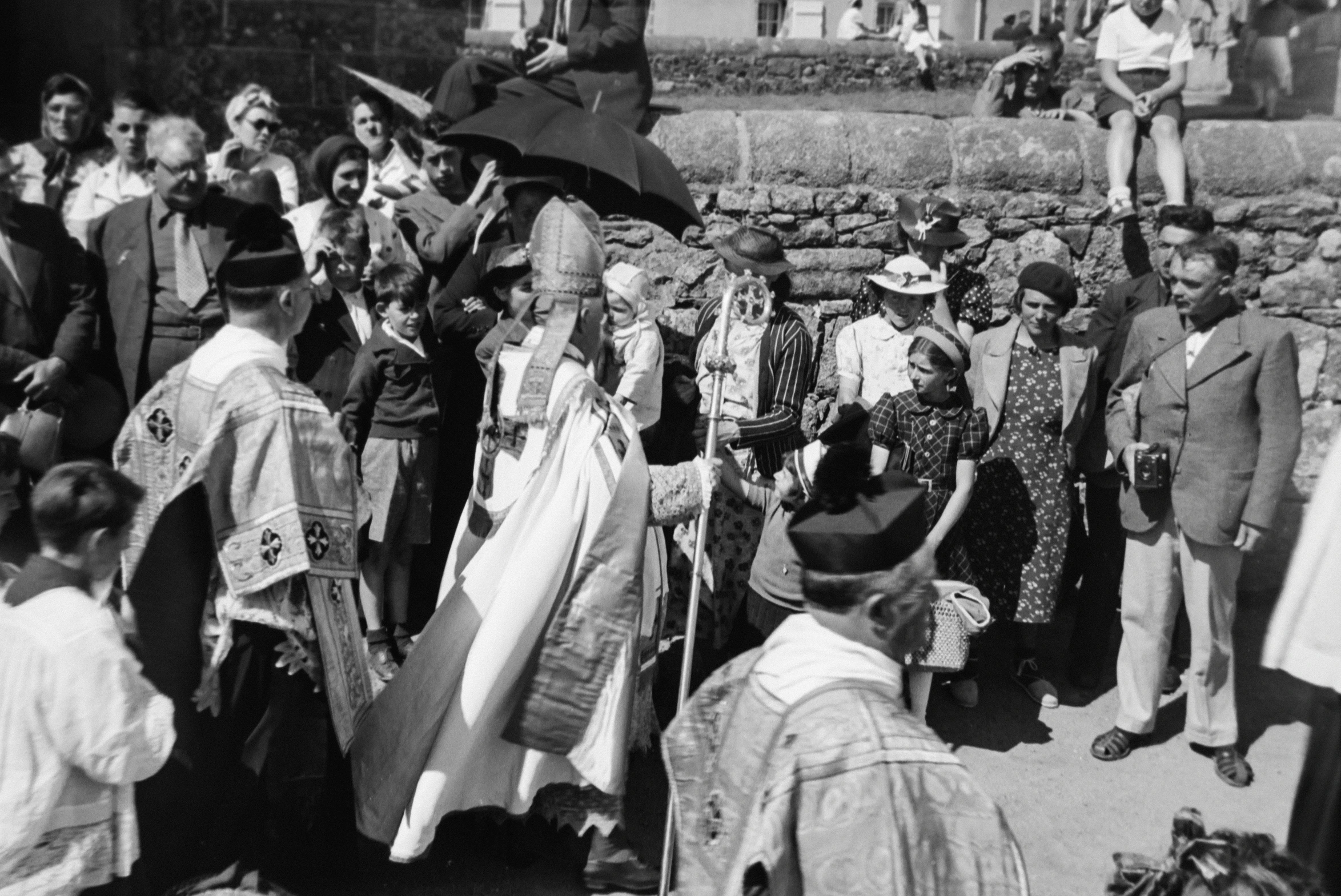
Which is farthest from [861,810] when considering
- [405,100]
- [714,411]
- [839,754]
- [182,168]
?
[405,100]

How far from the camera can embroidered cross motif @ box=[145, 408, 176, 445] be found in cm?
422

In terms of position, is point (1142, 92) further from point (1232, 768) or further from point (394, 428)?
point (394, 428)

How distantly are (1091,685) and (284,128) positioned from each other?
8.75m

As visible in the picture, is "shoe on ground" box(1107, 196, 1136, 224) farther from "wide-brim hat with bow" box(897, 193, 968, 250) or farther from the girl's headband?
the girl's headband

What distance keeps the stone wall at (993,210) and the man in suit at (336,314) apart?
4.43 feet

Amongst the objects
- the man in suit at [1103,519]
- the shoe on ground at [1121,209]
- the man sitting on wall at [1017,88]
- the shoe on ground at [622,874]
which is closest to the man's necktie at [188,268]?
the shoe on ground at [622,874]

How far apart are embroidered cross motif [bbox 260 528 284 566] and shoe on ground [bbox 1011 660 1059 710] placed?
3.63 meters

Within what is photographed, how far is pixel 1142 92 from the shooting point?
7750 mm

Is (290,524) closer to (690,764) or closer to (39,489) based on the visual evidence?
(39,489)

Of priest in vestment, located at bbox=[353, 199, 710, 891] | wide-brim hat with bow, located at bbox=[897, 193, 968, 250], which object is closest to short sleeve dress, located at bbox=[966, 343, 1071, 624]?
wide-brim hat with bow, located at bbox=[897, 193, 968, 250]

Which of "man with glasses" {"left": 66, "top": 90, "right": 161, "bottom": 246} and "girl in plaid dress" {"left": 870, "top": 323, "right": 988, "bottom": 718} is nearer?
"girl in plaid dress" {"left": 870, "top": 323, "right": 988, "bottom": 718}

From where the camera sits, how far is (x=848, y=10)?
19719 millimetres

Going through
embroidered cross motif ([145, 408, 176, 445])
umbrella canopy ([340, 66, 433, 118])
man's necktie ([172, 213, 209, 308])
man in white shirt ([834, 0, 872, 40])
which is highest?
man in white shirt ([834, 0, 872, 40])

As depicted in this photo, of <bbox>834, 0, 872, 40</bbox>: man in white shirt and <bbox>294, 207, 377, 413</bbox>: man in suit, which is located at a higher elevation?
<bbox>834, 0, 872, 40</bbox>: man in white shirt
